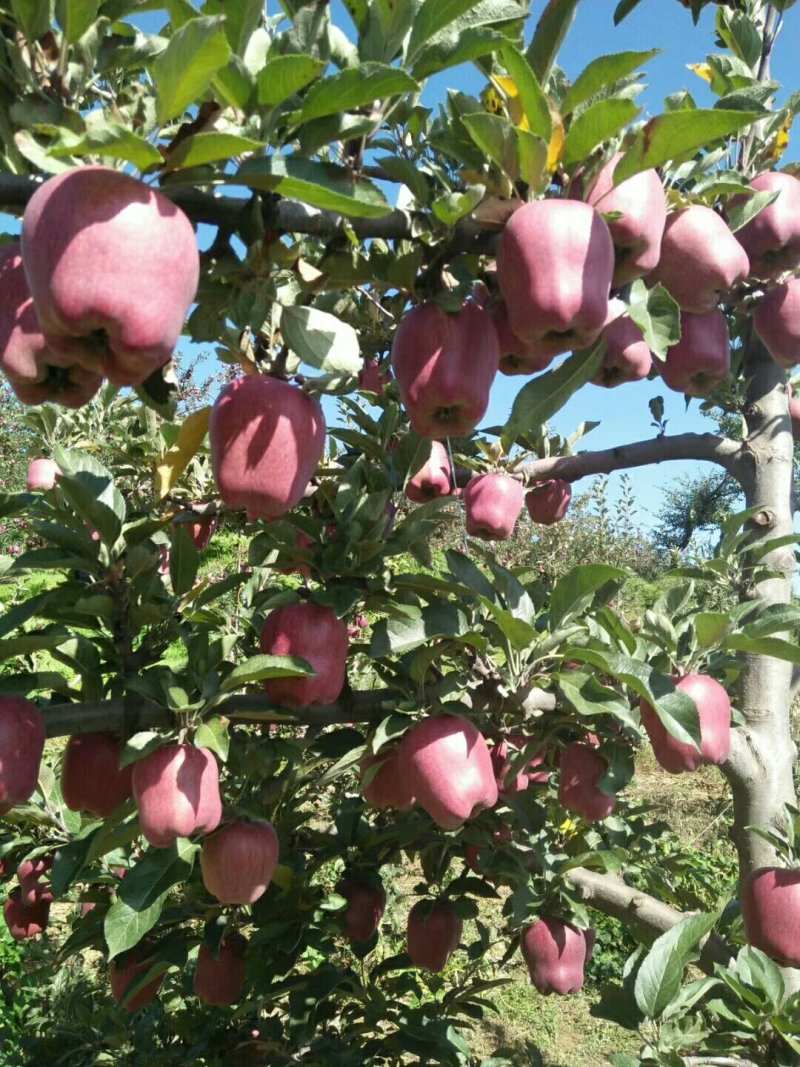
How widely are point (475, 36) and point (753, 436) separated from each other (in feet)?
3.62

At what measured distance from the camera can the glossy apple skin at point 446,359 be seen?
33.8 inches

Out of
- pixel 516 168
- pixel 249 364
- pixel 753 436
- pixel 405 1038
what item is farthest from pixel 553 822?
pixel 516 168

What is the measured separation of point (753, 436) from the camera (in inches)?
63.4

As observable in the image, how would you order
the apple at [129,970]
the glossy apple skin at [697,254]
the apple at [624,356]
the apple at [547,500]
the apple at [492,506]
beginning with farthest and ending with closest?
the apple at [547,500], the apple at [492,506], the apple at [129,970], the apple at [624,356], the glossy apple skin at [697,254]

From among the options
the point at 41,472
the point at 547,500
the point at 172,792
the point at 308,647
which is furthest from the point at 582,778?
the point at 41,472

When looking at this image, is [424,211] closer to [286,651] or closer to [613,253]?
[613,253]

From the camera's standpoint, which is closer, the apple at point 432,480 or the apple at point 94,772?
the apple at point 94,772

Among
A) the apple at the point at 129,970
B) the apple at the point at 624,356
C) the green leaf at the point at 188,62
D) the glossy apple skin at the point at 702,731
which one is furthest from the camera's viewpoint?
the apple at the point at 129,970

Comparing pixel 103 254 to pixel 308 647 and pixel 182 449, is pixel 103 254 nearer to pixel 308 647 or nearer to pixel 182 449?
pixel 308 647

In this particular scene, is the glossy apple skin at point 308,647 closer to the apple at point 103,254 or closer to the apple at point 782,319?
the apple at point 103,254

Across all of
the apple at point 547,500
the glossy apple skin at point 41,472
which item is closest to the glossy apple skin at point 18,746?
the apple at point 547,500

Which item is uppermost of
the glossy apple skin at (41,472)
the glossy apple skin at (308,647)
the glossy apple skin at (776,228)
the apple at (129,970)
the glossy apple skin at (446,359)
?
the glossy apple skin at (776,228)

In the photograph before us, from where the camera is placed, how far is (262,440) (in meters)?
0.90

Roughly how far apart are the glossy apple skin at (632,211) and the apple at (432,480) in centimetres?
86
